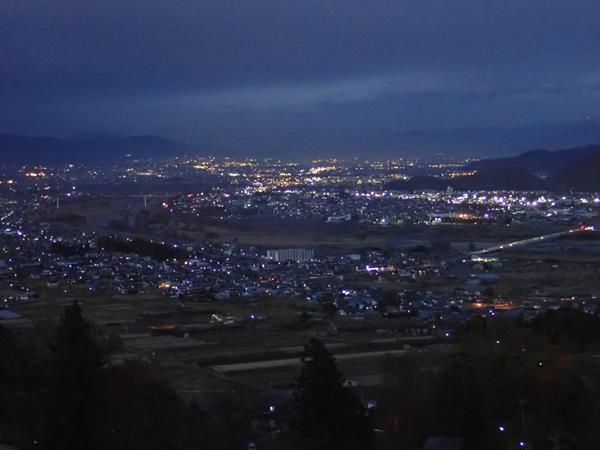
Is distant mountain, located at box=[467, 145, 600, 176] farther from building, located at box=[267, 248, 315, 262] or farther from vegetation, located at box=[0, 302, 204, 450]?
vegetation, located at box=[0, 302, 204, 450]

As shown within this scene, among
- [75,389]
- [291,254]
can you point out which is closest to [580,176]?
[291,254]

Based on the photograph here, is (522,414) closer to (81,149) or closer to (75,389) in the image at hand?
(75,389)

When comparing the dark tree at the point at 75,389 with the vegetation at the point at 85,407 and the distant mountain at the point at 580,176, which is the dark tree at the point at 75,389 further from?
the distant mountain at the point at 580,176

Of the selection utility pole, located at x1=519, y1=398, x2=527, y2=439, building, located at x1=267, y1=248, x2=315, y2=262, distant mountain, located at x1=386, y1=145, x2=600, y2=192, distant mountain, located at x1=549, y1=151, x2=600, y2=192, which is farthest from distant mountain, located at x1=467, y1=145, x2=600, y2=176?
utility pole, located at x1=519, y1=398, x2=527, y2=439

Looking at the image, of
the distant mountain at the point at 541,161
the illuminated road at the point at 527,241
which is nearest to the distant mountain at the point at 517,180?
the distant mountain at the point at 541,161

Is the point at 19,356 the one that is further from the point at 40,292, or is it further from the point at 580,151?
the point at 580,151

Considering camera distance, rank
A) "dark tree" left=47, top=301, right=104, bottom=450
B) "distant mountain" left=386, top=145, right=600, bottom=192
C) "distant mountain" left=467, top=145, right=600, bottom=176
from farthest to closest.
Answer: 1. "distant mountain" left=467, top=145, right=600, bottom=176
2. "distant mountain" left=386, top=145, right=600, bottom=192
3. "dark tree" left=47, top=301, right=104, bottom=450

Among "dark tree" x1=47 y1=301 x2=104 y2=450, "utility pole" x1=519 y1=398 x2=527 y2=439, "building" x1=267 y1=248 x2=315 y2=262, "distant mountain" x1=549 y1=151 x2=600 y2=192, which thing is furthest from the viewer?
"distant mountain" x1=549 y1=151 x2=600 y2=192
